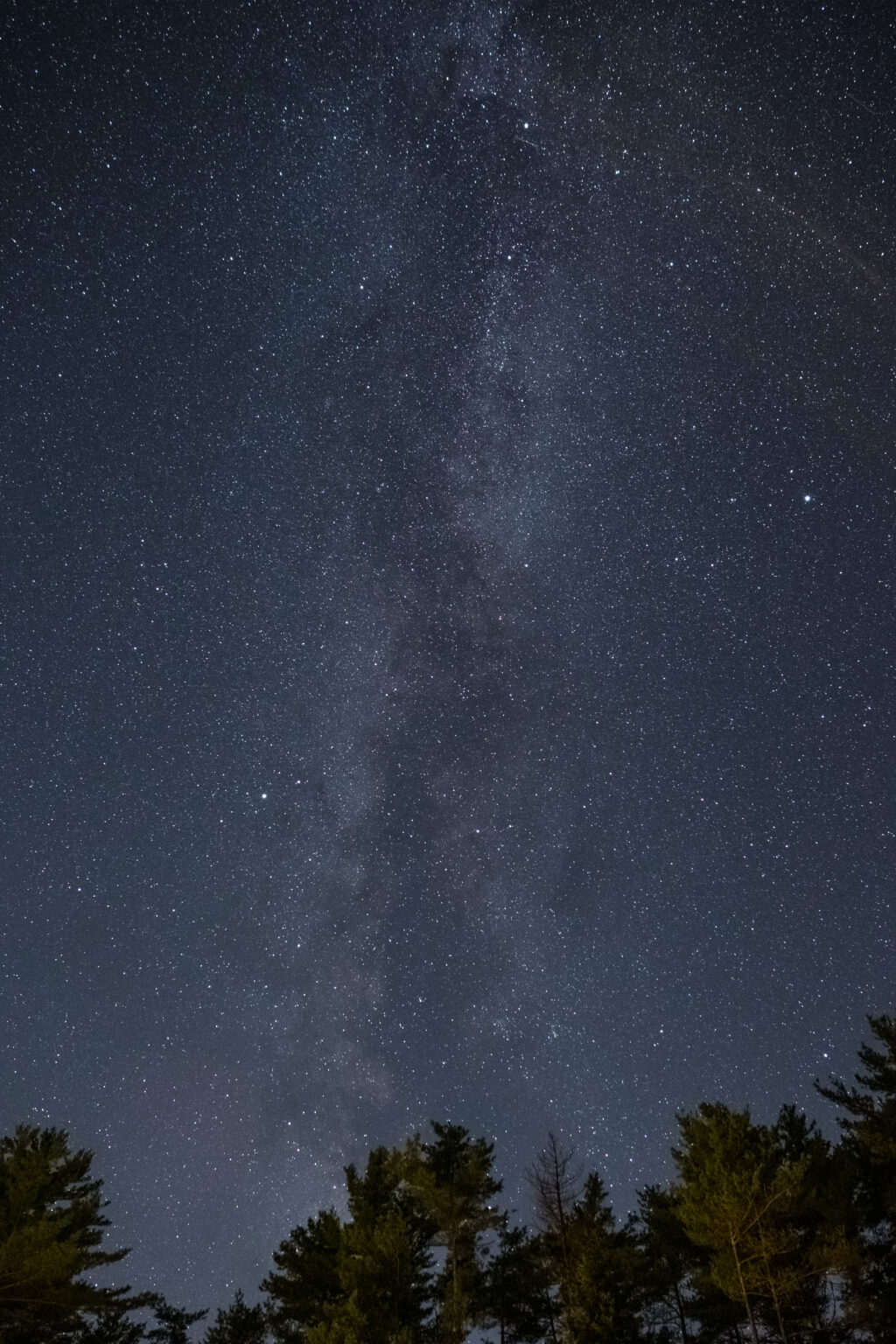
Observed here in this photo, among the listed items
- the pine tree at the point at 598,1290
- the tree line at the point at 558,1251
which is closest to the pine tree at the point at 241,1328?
the tree line at the point at 558,1251

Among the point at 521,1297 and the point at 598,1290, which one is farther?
the point at 521,1297

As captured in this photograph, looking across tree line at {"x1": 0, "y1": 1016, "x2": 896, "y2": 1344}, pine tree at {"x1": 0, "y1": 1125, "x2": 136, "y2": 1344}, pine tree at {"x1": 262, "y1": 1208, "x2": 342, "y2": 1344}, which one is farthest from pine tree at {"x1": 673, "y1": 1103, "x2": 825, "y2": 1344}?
pine tree at {"x1": 0, "y1": 1125, "x2": 136, "y2": 1344}

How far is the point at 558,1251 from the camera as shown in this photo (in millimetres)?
22484

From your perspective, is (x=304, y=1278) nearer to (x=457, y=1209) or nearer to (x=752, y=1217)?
(x=457, y=1209)

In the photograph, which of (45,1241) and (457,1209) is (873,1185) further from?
(45,1241)

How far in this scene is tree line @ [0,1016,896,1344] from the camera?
19156mm

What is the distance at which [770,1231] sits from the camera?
1903 cm

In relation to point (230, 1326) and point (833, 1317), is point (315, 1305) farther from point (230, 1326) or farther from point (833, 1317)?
point (833, 1317)

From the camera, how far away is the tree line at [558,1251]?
19156mm

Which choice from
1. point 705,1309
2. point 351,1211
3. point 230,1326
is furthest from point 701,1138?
point 230,1326

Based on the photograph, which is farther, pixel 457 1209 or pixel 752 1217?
pixel 457 1209

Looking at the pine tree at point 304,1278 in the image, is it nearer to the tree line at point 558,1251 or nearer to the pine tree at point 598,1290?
the tree line at point 558,1251

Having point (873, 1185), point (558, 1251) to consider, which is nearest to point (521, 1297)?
point (558, 1251)

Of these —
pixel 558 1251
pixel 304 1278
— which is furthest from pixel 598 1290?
pixel 304 1278
